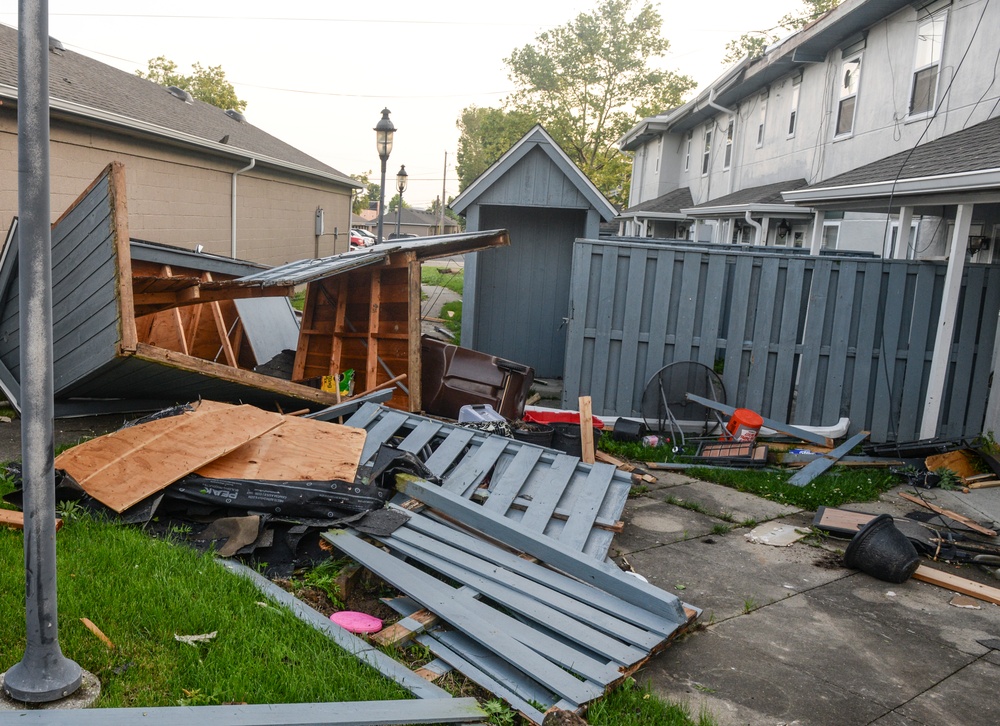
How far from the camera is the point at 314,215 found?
2572 cm

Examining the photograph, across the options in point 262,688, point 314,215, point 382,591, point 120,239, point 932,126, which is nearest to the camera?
point 262,688

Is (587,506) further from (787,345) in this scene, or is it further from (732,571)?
(787,345)

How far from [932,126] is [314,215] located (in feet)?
60.1

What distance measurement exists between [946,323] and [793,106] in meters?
12.2

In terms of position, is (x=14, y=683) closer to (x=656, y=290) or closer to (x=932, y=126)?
(x=656, y=290)

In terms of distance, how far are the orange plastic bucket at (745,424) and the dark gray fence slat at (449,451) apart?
119 inches

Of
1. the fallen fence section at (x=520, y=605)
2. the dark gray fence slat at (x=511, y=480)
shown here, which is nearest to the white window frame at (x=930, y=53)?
the dark gray fence slat at (x=511, y=480)

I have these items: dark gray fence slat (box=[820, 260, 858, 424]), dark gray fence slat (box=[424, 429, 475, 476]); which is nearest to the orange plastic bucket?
dark gray fence slat (box=[820, 260, 858, 424])

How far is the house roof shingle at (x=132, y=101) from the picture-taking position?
12.9 m

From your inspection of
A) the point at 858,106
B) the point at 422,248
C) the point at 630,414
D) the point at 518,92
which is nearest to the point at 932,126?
the point at 858,106

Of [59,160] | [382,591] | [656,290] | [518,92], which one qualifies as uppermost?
[518,92]

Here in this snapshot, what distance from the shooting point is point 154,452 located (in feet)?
18.4

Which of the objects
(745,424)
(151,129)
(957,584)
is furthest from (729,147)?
(957,584)

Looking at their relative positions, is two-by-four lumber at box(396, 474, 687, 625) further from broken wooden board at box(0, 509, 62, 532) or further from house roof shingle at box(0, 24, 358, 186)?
house roof shingle at box(0, 24, 358, 186)
